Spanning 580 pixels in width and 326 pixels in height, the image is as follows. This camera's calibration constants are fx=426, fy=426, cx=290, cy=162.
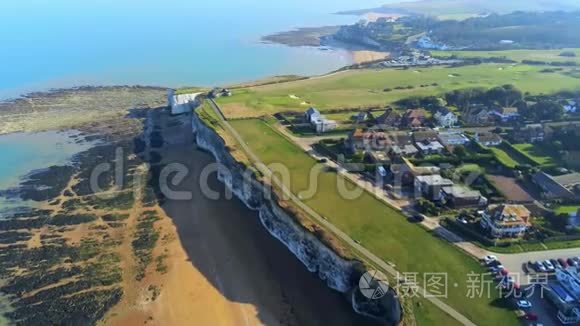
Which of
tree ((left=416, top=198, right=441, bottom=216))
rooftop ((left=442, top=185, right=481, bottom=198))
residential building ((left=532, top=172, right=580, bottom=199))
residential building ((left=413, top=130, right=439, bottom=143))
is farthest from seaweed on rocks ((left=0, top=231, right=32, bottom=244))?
residential building ((left=532, top=172, right=580, bottom=199))

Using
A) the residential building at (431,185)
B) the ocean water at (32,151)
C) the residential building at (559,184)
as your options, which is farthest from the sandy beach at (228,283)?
the ocean water at (32,151)

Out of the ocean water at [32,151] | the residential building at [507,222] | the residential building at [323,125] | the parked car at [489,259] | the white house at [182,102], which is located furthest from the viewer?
the white house at [182,102]

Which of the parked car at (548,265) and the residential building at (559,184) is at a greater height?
the residential building at (559,184)

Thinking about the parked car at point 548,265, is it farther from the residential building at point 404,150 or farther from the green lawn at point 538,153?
the residential building at point 404,150

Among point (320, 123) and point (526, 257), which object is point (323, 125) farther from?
point (526, 257)

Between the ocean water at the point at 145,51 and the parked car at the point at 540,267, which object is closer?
the parked car at the point at 540,267

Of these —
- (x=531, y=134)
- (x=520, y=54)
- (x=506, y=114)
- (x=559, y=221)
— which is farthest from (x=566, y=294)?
(x=520, y=54)

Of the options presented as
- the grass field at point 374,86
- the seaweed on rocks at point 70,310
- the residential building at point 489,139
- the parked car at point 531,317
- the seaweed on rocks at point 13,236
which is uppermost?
the grass field at point 374,86

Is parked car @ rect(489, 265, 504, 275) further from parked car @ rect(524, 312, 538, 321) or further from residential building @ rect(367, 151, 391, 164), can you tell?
residential building @ rect(367, 151, 391, 164)
